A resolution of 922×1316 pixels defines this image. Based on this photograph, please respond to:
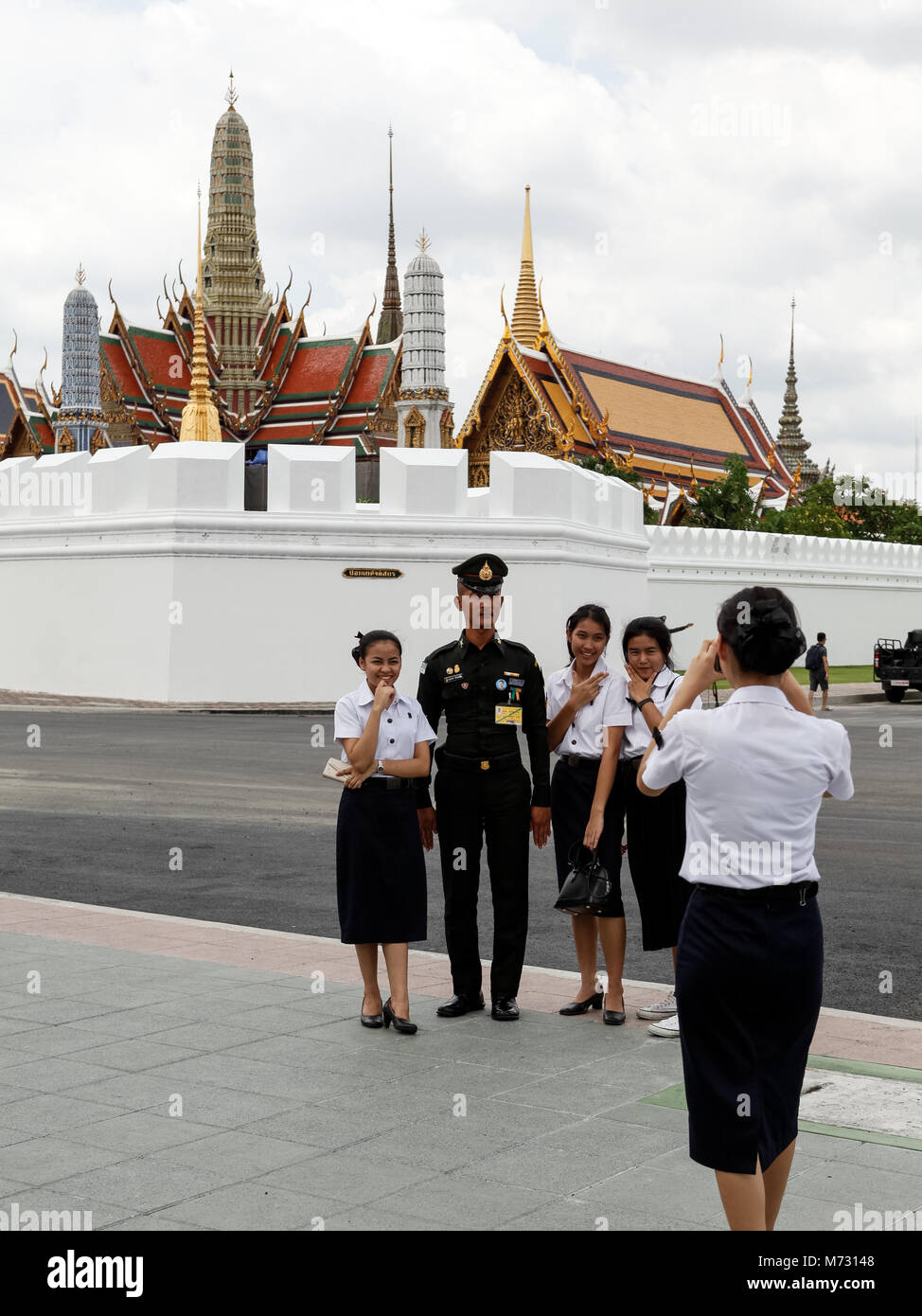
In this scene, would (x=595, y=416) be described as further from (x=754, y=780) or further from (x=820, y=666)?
(x=754, y=780)

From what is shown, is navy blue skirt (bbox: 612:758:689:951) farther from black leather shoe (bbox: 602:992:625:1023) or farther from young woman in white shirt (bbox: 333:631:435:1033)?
young woman in white shirt (bbox: 333:631:435:1033)

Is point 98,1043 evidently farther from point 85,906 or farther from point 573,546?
point 573,546

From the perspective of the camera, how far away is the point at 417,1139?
4.66m

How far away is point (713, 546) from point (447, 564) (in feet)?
42.2

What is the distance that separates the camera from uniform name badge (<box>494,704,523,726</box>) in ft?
20.8

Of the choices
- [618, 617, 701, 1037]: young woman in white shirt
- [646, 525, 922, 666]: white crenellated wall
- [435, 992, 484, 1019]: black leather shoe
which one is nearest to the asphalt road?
[618, 617, 701, 1037]: young woman in white shirt

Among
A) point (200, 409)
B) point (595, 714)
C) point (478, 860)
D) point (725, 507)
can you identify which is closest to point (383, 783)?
point (478, 860)

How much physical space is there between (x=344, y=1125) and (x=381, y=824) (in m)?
1.69

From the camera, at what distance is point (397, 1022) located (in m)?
6.07

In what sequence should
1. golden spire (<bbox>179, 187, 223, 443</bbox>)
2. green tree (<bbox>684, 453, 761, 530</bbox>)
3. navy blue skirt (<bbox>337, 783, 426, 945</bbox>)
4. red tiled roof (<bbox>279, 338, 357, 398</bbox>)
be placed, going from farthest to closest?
red tiled roof (<bbox>279, 338, 357, 398</bbox>)
green tree (<bbox>684, 453, 761, 530</bbox>)
golden spire (<bbox>179, 187, 223, 443</bbox>)
navy blue skirt (<bbox>337, 783, 426, 945</bbox>)

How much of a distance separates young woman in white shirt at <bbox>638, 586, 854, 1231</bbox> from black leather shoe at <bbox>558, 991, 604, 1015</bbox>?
9.17ft

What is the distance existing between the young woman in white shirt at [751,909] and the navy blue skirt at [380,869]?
110 inches

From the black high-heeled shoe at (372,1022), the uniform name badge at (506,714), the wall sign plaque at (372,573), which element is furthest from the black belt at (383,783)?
the wall sign plaque at (372,573)
